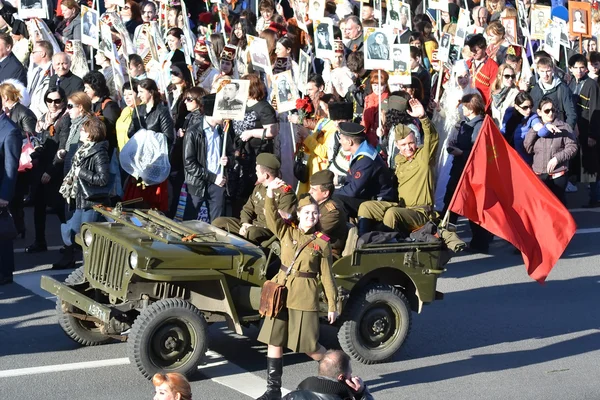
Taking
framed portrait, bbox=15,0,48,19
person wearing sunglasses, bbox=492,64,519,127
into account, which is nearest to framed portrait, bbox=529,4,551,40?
person wearing sunglasses, bbox=492,64,519,127

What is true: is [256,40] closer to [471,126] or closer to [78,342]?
[471,126]

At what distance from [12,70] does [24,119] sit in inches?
102

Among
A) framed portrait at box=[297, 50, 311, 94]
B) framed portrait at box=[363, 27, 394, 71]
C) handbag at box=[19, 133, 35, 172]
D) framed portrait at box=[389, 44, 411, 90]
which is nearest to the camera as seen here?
handbag at box=[19, 133, 35, 172]

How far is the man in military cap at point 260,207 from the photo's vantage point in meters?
9.04

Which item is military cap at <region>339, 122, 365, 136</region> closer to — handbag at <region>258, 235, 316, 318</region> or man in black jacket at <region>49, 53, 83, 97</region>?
handbag at <region>258, 235, 316, 318</region>

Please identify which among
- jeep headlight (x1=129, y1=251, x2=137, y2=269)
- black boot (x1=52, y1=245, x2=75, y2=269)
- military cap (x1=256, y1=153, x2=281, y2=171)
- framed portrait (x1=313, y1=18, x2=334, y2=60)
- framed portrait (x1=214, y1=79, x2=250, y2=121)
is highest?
framed portrait (x1=313, y1=18, x2=334, y2=60)

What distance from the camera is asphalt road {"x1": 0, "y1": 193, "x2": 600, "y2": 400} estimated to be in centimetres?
899

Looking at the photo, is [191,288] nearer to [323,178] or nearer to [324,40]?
[323,178]

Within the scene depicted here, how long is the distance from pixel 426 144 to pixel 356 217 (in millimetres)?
1045

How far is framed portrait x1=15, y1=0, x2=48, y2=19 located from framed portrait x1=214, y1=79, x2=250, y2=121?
4.76m

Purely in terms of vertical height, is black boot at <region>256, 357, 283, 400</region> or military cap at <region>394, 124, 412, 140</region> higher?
military cap at <region>394, 124, 412, 140</region>

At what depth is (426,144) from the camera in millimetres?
11648

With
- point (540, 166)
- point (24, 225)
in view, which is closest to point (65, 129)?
point (24, 225)

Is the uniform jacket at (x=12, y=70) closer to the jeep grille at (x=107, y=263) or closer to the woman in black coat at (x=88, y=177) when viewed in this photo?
the woman in black coat at (x=88, y=177)
